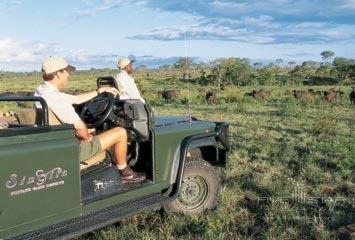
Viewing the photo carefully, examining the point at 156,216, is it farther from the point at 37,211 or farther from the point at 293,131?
the point at 293,131

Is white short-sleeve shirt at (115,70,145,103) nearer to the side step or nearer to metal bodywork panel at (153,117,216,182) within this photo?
metal bodywork panel at (153,117,216,182)

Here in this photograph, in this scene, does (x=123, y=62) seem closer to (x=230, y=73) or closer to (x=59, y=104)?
(x=59, y=104)

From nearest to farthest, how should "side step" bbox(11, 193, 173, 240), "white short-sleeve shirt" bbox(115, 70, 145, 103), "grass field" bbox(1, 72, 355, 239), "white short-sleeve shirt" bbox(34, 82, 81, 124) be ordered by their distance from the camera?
"side step" bbox(11, 193, 173, 240)
"white short-sleeve shirt" bbox(34, 82, 81, 124)
"grass field" bbox(1, 72, 355, 239)
"white short-sleeve shirt" bbox(115, 70, 145, 103)

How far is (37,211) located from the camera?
4.44 metres

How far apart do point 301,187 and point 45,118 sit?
4168 millimetres

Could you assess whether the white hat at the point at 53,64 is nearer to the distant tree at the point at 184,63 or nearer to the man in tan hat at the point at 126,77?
the distant tree at the point at 184,63

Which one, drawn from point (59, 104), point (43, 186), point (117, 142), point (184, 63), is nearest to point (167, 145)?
point (117, 142)

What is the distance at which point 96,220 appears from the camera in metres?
5.01

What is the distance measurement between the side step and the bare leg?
462mm

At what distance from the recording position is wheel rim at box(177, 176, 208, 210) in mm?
6461

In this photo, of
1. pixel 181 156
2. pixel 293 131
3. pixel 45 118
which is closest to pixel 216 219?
pixel 181 156

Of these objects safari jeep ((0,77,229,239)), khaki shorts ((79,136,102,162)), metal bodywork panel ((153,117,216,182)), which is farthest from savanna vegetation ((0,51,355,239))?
khaki shorts ((79,136,102,162))

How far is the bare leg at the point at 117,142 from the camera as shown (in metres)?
5.45

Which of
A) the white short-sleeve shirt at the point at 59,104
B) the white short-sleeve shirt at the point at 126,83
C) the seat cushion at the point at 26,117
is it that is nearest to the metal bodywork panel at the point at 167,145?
the white short-sleeve shirt at the point at 59,104
